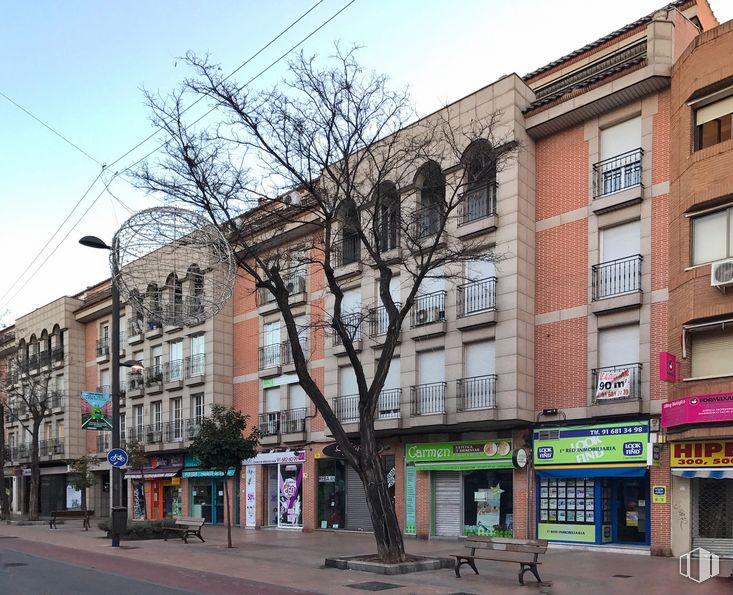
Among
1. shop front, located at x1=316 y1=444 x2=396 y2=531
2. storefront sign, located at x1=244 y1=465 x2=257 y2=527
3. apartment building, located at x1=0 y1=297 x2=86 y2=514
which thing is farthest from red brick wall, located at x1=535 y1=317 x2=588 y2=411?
apartment building, located at x1=0 y1=297 x2=86 y2=514

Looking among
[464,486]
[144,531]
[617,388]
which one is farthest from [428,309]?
[144,531]

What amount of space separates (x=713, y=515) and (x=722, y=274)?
5.69 metres

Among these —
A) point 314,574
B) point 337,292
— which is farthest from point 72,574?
point 337,292

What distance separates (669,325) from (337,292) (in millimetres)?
8301

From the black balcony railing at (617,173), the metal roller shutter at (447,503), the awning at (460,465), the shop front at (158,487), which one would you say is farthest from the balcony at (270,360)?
the black balcony railing at (617,173)

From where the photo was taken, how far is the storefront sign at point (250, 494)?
32906 millimetres

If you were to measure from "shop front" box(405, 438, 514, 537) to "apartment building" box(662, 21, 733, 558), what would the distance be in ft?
17.3

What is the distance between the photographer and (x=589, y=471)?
2117 cm

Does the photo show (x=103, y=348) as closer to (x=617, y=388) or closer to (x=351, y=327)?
(x=351, y=327)

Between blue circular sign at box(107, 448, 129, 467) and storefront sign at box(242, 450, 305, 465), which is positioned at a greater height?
blue circular sign at box(107, 448, 129, 467)

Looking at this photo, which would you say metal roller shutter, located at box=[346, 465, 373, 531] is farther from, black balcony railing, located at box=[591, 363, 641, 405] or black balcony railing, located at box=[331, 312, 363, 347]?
black balcony railing, located at box=[591, 363, 641, 405]

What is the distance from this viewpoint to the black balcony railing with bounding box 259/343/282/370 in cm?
3288

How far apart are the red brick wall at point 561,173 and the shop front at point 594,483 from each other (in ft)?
18.5

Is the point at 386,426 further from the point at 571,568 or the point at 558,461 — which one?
the point at 571,568
